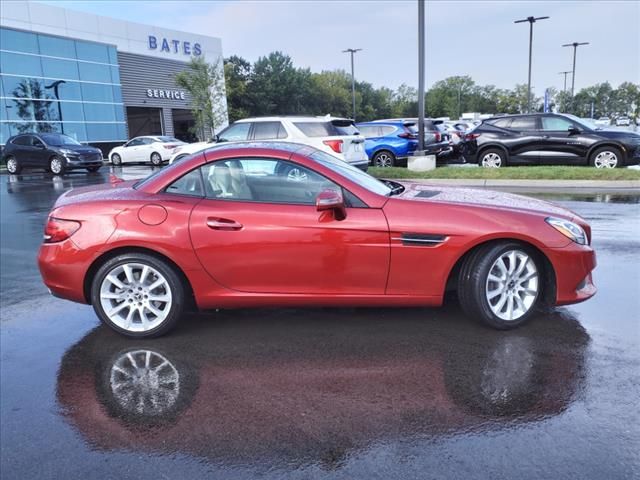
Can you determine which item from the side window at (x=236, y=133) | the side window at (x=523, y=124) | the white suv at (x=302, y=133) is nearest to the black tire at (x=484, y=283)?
the white suv at (x=302, y=133)

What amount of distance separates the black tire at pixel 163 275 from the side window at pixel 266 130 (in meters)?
8.85

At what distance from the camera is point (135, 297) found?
14.3 feet

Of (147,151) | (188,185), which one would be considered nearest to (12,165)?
(147,151)

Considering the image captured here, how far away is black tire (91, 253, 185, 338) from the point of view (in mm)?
4285

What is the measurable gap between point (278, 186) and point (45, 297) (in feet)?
9.45

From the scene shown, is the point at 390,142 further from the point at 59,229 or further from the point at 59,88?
the point at 59,88

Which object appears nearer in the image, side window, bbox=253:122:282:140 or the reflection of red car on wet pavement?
the reflection of red car on wet pavement

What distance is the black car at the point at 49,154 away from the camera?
71.3 feet

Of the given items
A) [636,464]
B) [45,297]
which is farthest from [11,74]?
[636,464]

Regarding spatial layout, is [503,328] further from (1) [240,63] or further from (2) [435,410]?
(1) [240,63]

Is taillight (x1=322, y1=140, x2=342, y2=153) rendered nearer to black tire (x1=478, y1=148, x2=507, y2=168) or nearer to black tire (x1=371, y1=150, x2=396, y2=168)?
black tire (x1=478, y1=148, x2=507, y2=168)

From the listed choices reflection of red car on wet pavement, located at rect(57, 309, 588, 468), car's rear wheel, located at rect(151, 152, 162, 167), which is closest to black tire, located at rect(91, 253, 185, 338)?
reflection of red car on wet pavement, located at rect(57, 309, 588, 468)

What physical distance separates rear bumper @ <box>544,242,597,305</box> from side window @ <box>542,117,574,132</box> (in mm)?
11952

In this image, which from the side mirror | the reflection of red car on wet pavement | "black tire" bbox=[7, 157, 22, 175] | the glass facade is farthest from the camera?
the glass facade
